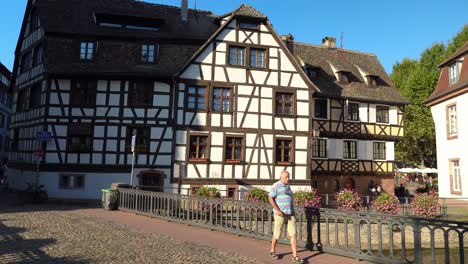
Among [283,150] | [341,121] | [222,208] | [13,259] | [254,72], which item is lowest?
[13,259]

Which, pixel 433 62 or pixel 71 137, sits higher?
pixel 433 62

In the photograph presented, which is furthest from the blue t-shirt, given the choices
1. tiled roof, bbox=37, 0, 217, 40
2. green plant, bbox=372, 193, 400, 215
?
tiled roof, bbox=37, 0, 217, 40

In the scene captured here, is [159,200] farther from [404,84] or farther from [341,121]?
[404,84]

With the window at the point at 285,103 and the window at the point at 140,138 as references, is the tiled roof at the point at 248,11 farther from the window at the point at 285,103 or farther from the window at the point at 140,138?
the window at the point at 140,138

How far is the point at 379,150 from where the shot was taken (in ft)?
96.6

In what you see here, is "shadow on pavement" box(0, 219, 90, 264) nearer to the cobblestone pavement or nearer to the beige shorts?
the cobblestone pavement

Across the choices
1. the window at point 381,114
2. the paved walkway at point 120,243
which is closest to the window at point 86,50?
the paved walkway at point 120,243

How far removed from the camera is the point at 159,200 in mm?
14148

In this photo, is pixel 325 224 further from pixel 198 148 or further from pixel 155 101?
pixel 155 101

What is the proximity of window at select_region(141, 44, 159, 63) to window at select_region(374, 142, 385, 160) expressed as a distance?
677 inches

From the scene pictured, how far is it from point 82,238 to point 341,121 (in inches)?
865

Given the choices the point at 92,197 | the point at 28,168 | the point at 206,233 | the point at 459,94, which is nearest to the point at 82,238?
Result: the point at 206,233

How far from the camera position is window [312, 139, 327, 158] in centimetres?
2788

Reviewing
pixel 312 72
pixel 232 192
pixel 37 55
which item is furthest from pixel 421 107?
pixel 37 55
